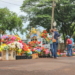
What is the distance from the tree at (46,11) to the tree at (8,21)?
6.04 meters

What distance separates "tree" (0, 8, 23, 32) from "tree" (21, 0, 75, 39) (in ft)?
19.8

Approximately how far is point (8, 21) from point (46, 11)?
33.9 ft

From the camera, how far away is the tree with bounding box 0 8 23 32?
41259 millimetres

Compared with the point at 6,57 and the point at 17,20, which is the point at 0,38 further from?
the point at 17,20

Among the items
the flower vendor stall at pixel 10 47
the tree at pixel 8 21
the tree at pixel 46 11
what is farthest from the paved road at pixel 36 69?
the tree at pixel 8 21

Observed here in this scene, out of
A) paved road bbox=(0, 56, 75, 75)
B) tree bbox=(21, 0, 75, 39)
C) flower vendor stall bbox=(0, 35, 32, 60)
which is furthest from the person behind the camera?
tree bbox=(21, 0, 75, 39)

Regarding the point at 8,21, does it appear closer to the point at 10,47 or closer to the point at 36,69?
the point at 10,47

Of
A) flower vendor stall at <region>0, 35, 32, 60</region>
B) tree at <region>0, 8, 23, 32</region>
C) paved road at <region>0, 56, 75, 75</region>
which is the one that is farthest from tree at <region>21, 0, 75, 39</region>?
paved road at <region>0, 56, 75, 75</region>

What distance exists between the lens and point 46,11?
34.3 metres

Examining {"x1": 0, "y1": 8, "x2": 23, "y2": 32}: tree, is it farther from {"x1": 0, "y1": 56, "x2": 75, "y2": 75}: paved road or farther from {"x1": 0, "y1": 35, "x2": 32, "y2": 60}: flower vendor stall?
{"x1": 0, "y1": 56, "x2": 75, "y2": 75}: paved road

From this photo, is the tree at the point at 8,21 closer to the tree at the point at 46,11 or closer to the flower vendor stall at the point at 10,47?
the tree at the point at 46,11

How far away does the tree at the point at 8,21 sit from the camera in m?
41.3

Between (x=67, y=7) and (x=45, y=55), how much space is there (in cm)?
2051

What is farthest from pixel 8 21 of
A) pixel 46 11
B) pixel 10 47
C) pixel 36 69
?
pixel 36 69
